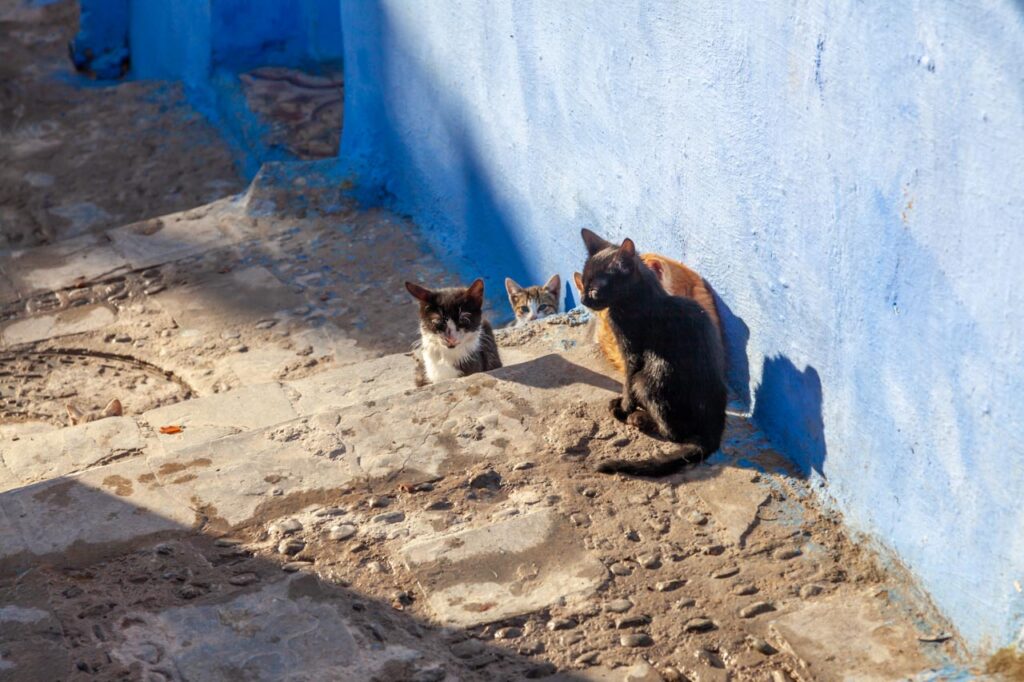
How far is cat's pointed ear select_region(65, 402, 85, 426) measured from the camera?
5320 mm

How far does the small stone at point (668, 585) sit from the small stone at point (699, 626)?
149 millimetres

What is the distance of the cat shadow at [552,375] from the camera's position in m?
4.25

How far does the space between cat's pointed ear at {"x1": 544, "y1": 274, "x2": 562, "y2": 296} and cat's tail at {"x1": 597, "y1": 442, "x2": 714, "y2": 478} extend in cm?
179

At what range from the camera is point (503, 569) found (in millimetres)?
3340

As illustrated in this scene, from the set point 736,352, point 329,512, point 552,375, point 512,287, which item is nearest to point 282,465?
point 329,512

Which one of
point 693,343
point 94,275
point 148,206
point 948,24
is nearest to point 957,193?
point 948,24

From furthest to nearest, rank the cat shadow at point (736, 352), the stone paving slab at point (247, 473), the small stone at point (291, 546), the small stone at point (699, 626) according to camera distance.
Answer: the cat shadow at point (736, 352)
the stone paving slab at point (247, 473)
the small stone at point (291, 546)
the small stone at point (699, 626)

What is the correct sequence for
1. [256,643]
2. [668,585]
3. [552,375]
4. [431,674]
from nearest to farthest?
[431,674]
[256,643]
[668,585]
[552,375]

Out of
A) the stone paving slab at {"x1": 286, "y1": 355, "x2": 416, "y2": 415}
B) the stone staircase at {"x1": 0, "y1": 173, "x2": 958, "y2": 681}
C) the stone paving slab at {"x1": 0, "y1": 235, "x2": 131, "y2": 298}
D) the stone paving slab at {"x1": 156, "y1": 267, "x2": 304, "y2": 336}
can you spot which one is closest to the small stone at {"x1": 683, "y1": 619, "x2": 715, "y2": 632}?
the stone staircase at {"x1": 0, "y1": 173, "x2": 958, "y2": 681}

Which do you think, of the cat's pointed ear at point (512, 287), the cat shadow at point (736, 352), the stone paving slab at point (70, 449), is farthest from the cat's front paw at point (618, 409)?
the stone paving slab at point (70, 449)

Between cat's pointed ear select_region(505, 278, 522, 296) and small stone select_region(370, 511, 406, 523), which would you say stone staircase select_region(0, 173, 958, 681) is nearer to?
small stone select_region(370, 511, 406, 523)

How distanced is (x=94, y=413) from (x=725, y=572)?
3325 millimetres

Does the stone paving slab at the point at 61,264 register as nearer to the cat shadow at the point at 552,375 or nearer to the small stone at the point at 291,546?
the cat shadow at the point at 552,375

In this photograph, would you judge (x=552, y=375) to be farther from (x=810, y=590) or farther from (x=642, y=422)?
(x=810, y=590)
